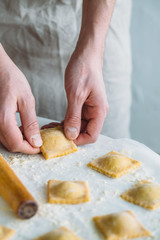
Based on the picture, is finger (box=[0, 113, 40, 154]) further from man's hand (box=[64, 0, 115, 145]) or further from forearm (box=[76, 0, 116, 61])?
forearm (box=[76, 0, 116, 61])

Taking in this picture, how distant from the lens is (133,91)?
4.01 meters

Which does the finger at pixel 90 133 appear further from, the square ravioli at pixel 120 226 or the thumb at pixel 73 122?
the square ravioli at pixel 120 226

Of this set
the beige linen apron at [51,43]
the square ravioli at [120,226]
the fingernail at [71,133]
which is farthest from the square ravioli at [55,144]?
the beige linen apron at [51,43]

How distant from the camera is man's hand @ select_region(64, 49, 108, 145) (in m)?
1.53

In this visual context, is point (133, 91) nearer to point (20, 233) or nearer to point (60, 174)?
point (60, 174)

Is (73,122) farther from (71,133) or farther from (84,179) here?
(84,179)

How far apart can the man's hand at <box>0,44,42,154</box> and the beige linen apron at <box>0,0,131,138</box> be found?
62 centimetres

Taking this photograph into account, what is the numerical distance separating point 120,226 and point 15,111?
28.6 inches

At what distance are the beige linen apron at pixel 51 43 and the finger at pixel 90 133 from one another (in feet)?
2.20

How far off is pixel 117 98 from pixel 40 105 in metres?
0.62

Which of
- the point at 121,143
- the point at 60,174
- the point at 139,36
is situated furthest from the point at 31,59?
the point at 139,36

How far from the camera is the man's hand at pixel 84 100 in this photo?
1.53 m

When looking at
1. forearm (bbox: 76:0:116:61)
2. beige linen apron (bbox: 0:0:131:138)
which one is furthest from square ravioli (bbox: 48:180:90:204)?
beige linen apron (bbox: 0:0:131:138)

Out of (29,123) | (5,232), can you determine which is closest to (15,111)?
(29,123)
